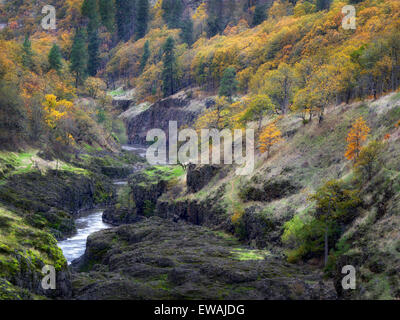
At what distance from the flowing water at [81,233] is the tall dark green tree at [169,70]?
288 ft

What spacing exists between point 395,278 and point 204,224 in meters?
39.8

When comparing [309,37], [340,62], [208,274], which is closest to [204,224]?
[208,274]

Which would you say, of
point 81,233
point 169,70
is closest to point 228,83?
point 169,70

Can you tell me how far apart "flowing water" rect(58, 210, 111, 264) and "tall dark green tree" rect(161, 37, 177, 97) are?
288 feet

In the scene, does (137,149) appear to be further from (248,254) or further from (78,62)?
(248,254)

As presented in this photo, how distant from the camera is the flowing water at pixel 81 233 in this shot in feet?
197


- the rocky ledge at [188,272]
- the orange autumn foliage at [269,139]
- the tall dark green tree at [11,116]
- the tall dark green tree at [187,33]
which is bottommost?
the rocky ledge at [188,272]

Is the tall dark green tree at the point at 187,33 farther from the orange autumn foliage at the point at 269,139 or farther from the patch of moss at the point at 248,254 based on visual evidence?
the patch of moss at the point at 248,254

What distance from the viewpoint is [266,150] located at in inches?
2753

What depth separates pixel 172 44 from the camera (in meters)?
160

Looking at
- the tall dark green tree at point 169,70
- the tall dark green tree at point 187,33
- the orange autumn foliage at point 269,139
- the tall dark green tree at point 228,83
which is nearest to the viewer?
the orange autumn foliage at point 269,139

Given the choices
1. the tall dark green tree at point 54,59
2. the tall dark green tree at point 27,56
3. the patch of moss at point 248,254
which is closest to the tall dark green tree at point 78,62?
the tall dark green tree at point 54,59

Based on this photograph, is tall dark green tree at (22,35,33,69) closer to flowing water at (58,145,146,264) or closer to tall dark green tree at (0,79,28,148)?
tall dark green tree at (0,79,28,148)
